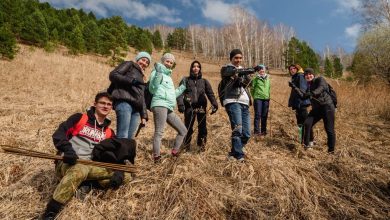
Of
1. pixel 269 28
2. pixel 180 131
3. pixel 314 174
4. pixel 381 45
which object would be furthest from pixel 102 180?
pixel 269 28

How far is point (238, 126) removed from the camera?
4.17 m

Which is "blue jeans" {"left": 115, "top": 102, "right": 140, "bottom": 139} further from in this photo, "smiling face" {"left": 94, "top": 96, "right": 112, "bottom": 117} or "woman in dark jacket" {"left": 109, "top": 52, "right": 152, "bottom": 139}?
"smiling face" {"left": 94, "top": 96, "right": 112, "bottom": 117}

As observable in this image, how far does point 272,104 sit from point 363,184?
7.03 m

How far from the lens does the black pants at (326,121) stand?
523 cm

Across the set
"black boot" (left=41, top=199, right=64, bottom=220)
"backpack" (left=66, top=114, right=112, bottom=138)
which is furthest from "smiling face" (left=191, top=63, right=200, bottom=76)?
"black boot" (left=41, top=199, right=64, bottom=220)

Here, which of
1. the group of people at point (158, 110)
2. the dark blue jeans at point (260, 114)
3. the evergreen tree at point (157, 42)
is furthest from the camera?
the evergreen tree at point (157, 42)

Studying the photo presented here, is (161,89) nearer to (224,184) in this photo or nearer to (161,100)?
(161,100)

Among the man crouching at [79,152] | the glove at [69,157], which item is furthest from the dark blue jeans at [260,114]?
the glove at [69,157]

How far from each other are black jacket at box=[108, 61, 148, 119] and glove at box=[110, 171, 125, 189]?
110cm

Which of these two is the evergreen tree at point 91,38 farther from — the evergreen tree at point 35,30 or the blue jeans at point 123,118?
the blue jeans at point 123,118

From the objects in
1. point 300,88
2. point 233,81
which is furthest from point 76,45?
point 233,81

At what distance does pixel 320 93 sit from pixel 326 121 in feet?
1.61

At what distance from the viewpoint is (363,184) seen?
386cm

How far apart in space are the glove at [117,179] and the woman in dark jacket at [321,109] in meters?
3.50
